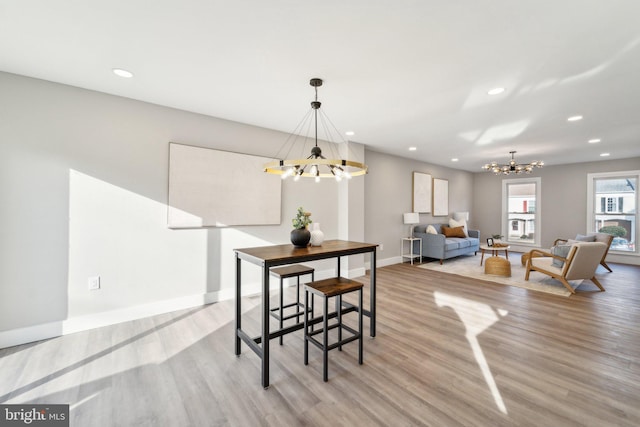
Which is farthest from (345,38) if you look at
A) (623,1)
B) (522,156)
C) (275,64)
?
(522,156)

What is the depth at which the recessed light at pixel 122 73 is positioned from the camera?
2502mm

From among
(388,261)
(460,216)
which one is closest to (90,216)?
(388,261)

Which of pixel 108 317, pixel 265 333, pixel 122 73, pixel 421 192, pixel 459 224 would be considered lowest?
pixel 108 317

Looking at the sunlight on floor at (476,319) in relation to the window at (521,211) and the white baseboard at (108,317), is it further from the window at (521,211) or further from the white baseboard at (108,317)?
the window at (521,211)

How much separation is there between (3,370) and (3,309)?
645 millimetres

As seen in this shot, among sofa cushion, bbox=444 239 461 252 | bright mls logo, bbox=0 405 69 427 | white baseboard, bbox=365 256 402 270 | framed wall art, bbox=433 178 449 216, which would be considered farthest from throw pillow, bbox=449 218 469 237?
bright mls logo, bbox=0 405 69 427

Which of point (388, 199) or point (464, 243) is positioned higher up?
point (388, 199)

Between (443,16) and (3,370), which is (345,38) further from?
(3,370)

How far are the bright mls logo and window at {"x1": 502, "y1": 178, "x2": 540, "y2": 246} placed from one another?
32.7 feet

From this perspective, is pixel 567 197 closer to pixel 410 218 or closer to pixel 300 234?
pixel 410 218

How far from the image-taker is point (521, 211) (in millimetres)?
8211

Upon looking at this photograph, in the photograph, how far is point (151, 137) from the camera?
3221mm

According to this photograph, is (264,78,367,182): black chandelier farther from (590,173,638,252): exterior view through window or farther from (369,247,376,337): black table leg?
(590,173,638,252): exterior view through window

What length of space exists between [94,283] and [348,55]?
11.2 feet
